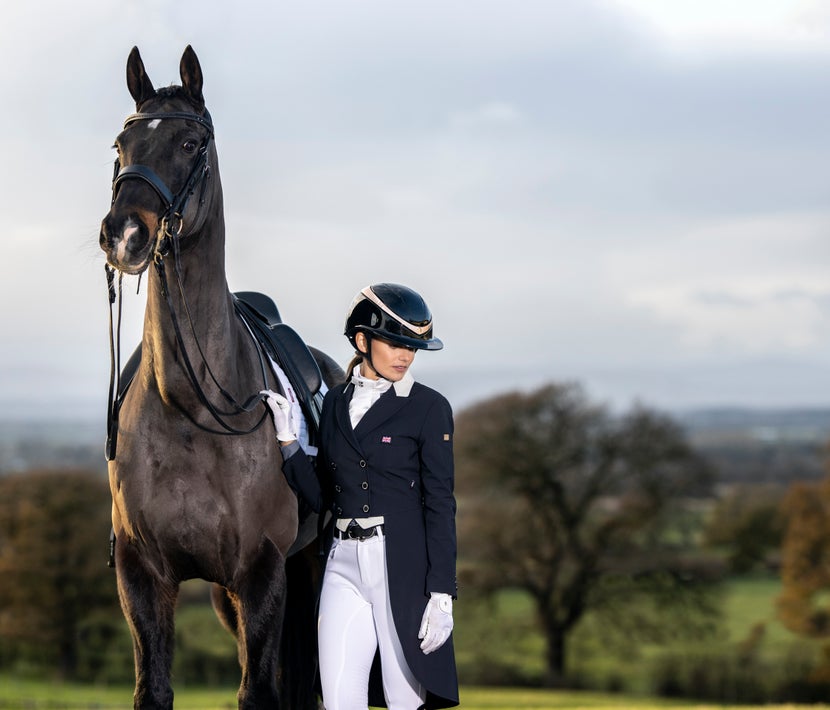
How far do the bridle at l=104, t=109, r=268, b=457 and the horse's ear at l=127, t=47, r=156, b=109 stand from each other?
0.23m

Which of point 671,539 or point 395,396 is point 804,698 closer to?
point 671,539

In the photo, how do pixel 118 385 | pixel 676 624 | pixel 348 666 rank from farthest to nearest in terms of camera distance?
pixel 676 624 < pixel 118 385 < pixel 348 666

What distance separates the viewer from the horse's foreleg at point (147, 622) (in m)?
4.71

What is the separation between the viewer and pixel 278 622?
482 cm

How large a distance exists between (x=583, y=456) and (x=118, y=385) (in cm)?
3001

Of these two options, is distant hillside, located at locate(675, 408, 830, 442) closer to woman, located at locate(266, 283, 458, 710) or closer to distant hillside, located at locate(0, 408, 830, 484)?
distant hillside, located at locate(0, 408, 830, 484)

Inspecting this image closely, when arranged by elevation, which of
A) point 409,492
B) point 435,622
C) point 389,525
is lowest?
point 435,622

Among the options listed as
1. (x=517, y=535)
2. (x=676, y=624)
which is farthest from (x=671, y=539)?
(x=517, y=535)

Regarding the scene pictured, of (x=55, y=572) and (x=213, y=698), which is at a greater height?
(x=55, y=572)

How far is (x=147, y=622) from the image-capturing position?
4.74 meters

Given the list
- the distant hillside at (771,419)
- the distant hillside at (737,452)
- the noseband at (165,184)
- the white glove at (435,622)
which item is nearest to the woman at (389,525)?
the white glove at (435,622)

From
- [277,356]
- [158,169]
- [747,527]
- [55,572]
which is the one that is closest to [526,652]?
[747,527]

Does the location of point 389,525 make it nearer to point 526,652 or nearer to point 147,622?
point 147,622

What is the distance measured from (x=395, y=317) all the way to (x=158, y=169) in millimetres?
1172
